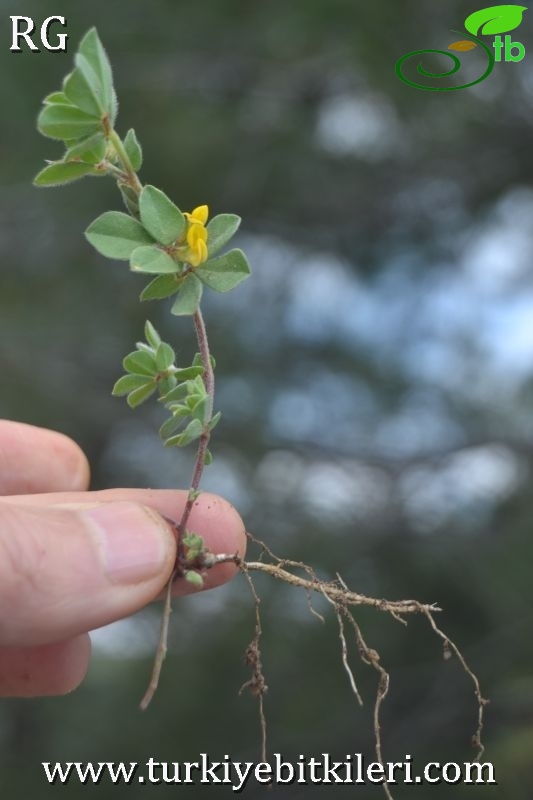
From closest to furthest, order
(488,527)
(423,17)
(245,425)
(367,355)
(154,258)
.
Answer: (154,258), (423,17), (488,527), (245,425), (367,355)

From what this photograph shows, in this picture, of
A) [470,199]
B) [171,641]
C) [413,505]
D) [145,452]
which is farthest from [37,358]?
[470,199]

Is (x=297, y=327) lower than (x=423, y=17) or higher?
lower

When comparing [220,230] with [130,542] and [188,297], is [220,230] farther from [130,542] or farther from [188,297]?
[130,542]

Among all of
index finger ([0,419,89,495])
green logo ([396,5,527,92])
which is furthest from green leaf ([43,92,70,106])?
green logo ([396,5,527,92])

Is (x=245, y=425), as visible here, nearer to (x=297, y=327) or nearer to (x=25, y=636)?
(x=297, y=327)

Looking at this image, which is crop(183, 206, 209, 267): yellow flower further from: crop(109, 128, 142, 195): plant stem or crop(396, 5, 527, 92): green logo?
crop(396, 5, 527, 92): green logo

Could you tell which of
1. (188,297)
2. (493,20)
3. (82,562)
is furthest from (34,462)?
(493,20)
